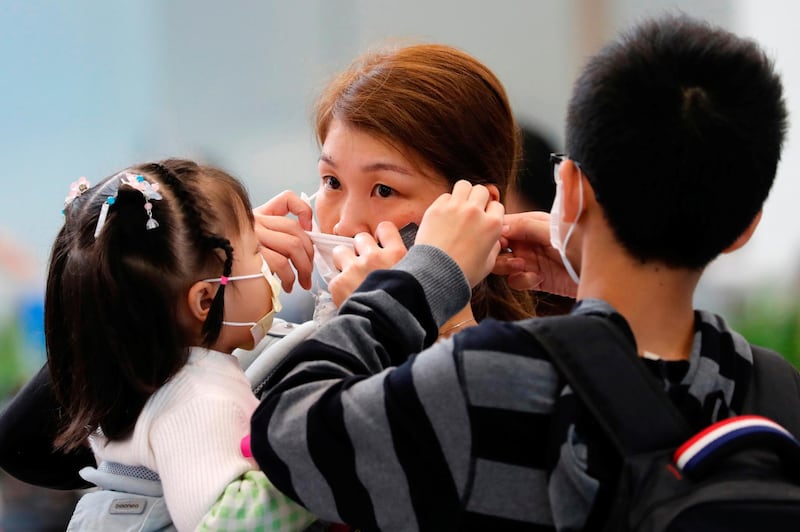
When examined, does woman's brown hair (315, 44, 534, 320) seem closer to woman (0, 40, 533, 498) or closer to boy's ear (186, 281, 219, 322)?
woman (0, 40, 533, 498)

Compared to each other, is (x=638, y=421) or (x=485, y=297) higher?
(x=638, y=421)

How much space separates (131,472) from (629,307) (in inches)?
31.0

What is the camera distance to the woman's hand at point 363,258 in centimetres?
135

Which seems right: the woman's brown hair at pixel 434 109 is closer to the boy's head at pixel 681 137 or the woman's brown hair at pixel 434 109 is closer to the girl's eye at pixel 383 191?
the girl's eye at pixel 383 191

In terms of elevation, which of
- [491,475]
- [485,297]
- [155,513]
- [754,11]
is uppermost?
[754,11]

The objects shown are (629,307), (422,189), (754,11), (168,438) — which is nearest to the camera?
(629,307)

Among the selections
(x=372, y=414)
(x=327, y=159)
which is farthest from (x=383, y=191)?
(x=372, y=414)

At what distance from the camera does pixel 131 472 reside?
1.32 meters

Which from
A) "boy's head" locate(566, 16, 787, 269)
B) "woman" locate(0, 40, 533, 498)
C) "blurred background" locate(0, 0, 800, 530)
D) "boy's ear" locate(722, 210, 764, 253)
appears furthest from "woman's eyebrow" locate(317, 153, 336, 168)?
"blurred background" locate(0, 0, 800, 530)

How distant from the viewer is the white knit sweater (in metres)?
1.17

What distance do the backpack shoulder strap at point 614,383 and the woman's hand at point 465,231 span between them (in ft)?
0.92

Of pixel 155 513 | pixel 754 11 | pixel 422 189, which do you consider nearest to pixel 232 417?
pixel 155 513

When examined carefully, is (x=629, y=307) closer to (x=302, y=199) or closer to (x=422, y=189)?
(x=422, y=189)

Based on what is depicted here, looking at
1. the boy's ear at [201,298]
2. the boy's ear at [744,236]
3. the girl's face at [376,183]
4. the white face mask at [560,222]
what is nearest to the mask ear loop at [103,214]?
the boy's ear at [201,298]
